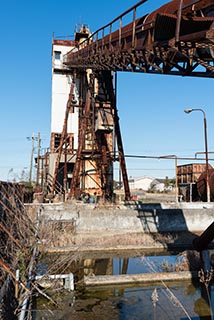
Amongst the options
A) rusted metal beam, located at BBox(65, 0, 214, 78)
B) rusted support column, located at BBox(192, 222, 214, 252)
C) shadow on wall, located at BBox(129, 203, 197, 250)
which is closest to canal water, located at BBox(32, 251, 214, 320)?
rusted support column, located at BBox(192, 222, 214, 252)

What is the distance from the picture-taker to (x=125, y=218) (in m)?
13.8

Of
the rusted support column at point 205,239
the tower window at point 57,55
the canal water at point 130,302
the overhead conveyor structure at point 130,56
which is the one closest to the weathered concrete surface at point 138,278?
the canal water at point 130,302

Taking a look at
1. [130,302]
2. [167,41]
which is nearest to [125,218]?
[130,302]

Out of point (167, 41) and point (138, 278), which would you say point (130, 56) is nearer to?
point (167, 41)

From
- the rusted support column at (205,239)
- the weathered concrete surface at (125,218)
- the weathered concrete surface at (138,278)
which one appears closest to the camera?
the rusted support column at (205,239)

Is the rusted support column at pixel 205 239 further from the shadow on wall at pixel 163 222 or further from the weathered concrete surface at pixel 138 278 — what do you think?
the shadow on wall at pixel 163 222

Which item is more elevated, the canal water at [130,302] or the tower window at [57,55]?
the tower window at [57,55]

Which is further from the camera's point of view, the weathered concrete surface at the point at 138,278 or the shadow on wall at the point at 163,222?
the shadow on wall at the point at 163,222

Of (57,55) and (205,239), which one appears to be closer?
(205,239)

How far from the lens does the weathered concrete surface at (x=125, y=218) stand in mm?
13484

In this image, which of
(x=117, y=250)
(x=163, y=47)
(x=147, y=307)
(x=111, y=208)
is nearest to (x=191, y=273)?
(x=147, y=307)

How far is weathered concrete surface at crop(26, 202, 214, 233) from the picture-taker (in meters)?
13.5

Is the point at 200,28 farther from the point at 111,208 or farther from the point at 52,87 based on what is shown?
the point at 52,87

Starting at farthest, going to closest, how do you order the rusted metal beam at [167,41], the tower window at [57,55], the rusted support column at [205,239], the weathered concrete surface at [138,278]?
the tower window at [57,55]
the weathered concrete surface at [138,278]
the rusted support column at [205,239]
the rusted metal beam at [167,41]
